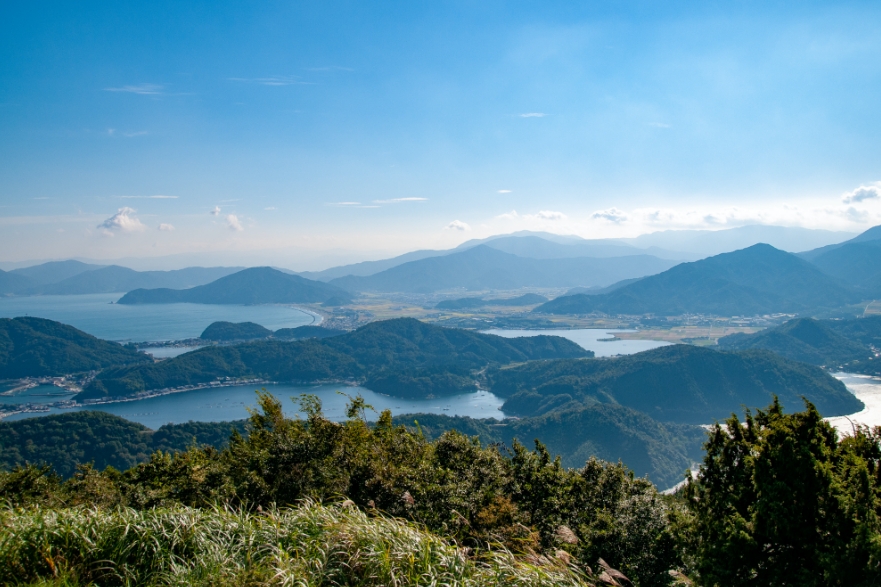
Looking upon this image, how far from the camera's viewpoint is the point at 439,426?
165 ft

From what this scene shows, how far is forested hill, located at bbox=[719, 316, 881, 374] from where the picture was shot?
261 feet

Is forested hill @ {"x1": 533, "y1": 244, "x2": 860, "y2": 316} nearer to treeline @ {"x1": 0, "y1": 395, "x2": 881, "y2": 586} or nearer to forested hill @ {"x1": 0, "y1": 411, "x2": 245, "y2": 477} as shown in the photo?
forested hill @ {"x1": 0, "y1": 411, "x2": 245, "y2": 477}

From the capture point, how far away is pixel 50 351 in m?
89.1

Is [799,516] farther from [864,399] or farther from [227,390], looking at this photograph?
[227,390]

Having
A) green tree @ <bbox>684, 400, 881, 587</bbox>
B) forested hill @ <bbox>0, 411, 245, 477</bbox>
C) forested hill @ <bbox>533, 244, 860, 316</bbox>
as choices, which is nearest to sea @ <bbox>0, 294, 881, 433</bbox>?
green tree @ <bbox>684, 400, 881, 587</bbox>

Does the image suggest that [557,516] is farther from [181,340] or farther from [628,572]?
[181,340]

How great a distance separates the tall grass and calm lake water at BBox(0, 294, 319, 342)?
10921cm

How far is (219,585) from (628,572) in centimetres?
548

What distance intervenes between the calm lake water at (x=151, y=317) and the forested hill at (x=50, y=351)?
11118 mm

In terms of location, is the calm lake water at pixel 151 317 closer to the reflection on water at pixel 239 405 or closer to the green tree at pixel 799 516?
the reflection on water at pixel 239 405

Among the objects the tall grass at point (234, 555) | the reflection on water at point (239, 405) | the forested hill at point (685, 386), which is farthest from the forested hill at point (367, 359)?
the tall grass at point (234, 555)

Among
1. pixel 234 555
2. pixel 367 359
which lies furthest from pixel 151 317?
pixel 234 555

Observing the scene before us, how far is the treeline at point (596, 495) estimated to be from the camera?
17.5ft

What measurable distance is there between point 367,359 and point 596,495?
83.1 m
